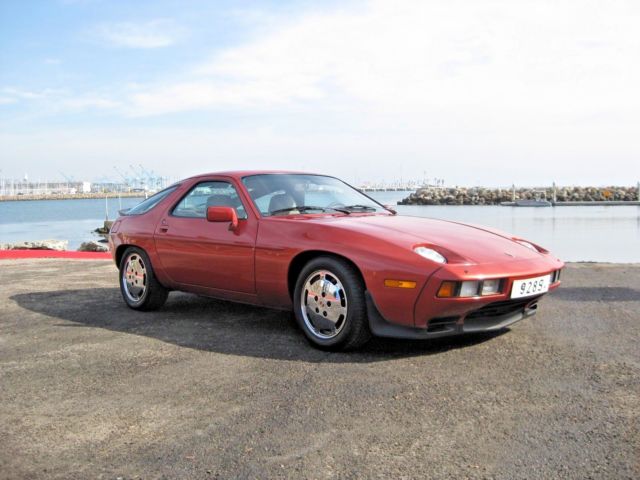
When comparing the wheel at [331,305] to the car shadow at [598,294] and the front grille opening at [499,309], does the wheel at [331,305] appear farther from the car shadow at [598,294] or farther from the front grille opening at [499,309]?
the car shadow at [598,294]

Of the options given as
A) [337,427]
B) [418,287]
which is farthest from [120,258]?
[337,427]

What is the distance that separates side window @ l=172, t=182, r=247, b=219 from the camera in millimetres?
4948

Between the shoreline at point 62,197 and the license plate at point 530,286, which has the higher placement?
the shoreline at point 62,197

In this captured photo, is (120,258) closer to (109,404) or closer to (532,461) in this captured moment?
(109,404)

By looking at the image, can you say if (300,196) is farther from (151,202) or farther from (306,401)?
(306,401)

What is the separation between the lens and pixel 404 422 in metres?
2.87

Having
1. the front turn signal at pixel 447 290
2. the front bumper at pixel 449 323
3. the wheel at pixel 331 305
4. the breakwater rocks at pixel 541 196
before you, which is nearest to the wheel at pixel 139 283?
the wheel at pixel 331 305

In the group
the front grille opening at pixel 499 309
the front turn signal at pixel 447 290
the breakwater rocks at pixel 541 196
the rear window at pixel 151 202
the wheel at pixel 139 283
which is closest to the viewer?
the front turn signal at pixel 447 290

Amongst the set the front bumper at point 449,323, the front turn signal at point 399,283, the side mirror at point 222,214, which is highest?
the side mirror at point 222,214

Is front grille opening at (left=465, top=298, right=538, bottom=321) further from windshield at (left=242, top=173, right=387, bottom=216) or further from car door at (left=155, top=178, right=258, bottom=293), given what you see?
car door at (left=155, top=178, right=258, bottom=293)

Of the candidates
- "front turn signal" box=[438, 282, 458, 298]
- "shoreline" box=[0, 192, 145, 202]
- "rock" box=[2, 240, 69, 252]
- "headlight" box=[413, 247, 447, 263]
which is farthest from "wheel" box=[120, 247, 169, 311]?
"shoreline" box=[0, 192, 145, 202]

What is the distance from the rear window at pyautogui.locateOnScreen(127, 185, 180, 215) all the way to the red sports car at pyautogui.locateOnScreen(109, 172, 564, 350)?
0.09ft

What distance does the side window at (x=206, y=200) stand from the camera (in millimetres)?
4948

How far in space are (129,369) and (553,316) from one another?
356cm
